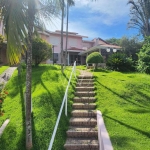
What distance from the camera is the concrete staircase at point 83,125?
5.58 metres

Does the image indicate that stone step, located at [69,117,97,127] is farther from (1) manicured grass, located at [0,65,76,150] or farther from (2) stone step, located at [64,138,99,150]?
(2) stone step, located at [64,138,99,150]

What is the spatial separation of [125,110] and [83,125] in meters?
1.86

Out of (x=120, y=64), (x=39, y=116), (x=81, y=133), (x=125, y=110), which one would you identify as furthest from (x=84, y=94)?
(x=120, y=64)

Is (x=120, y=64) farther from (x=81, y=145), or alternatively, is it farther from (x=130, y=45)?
(x=81, y=145)

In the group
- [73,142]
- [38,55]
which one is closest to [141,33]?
[38,55]

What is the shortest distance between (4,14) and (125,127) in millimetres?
4650

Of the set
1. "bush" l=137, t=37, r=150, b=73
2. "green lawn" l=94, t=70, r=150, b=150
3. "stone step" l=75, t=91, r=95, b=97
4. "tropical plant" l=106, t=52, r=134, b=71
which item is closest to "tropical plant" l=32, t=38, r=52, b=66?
"tropical plant" l=106, t=52, r=134, b=71

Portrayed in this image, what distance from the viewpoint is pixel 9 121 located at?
6977 millimetres

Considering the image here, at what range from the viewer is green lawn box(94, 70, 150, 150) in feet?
17.1

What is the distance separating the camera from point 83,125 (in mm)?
6766

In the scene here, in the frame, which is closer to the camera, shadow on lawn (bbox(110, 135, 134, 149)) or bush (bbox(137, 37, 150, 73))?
shadow on lawn (bbox(110, 135, 134, 149))

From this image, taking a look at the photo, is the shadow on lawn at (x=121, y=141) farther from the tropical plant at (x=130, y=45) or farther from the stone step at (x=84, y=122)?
the tropical plant at (x=130, y=45)

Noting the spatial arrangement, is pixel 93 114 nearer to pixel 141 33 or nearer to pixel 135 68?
pixel 135 68

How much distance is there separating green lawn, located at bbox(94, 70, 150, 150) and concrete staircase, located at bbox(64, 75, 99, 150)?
0.42m
